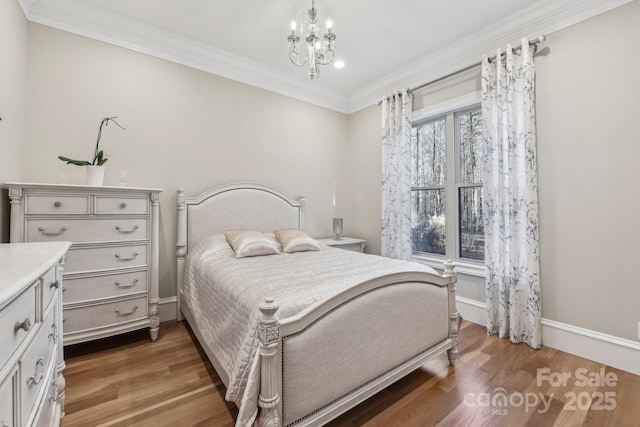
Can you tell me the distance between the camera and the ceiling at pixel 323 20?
93.4 inches

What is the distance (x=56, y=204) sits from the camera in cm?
200

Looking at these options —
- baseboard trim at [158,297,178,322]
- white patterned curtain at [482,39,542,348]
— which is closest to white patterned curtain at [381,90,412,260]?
white patterned curtain at [482,39,542,348]

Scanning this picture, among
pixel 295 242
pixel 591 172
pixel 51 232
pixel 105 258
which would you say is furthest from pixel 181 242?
pixel 591 172

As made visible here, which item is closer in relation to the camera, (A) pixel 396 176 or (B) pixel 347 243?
(A) pixel 396 176

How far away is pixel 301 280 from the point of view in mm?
1788

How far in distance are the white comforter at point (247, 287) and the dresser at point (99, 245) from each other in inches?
15.8

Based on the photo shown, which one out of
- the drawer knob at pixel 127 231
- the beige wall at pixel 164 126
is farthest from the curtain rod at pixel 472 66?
the drawer knob at pixel 127 231

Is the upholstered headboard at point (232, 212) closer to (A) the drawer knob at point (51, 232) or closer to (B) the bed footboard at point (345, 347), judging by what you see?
(A) the drawer knob at point (51, 232)

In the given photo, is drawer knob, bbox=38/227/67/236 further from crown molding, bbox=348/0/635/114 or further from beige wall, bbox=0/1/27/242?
crown molding, bbox=348/0/635/114

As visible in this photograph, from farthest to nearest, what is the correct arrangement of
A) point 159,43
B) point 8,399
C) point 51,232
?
1. point 159,43
2. point 51,232
3. point 8,399

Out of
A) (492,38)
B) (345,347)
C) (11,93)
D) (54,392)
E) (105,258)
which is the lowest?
(54,392)

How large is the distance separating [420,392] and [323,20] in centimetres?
306

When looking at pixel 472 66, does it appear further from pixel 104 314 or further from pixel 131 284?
pixel 104 314

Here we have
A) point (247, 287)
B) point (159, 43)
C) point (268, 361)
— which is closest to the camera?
point (268, 361)
